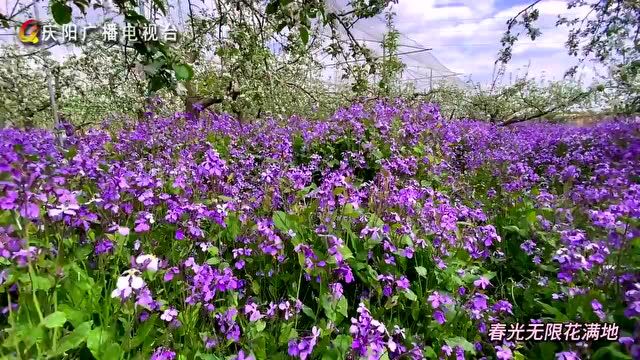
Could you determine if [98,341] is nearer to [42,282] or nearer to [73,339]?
[73,339]

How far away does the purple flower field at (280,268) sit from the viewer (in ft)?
5.33

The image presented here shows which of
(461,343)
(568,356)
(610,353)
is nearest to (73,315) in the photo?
(461,343)

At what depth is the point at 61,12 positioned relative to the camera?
59.7 inches

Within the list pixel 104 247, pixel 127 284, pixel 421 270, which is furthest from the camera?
pixel 421 270

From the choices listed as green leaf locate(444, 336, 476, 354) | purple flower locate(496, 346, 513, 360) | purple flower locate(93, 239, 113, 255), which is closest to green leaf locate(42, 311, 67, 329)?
purple flower locate(93, 239, 113, 255)

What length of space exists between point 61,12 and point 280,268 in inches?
55.4

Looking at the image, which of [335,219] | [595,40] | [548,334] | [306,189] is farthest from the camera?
[595,40]

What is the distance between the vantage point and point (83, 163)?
2283 mm

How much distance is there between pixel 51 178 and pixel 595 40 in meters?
7.41

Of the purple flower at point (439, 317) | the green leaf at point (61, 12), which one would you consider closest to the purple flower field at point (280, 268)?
the purple flower at point (439, 317)

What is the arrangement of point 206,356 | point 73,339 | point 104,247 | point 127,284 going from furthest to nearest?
point 104,247 < point 206,356 < point 73,339 < point 127,284

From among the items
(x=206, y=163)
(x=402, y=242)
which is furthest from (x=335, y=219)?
(x=206, y=163)

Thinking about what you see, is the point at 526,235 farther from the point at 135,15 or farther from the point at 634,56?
the point at 634,56

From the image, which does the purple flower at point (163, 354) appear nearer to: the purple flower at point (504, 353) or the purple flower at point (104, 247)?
the purple flower at point (104, 247)
